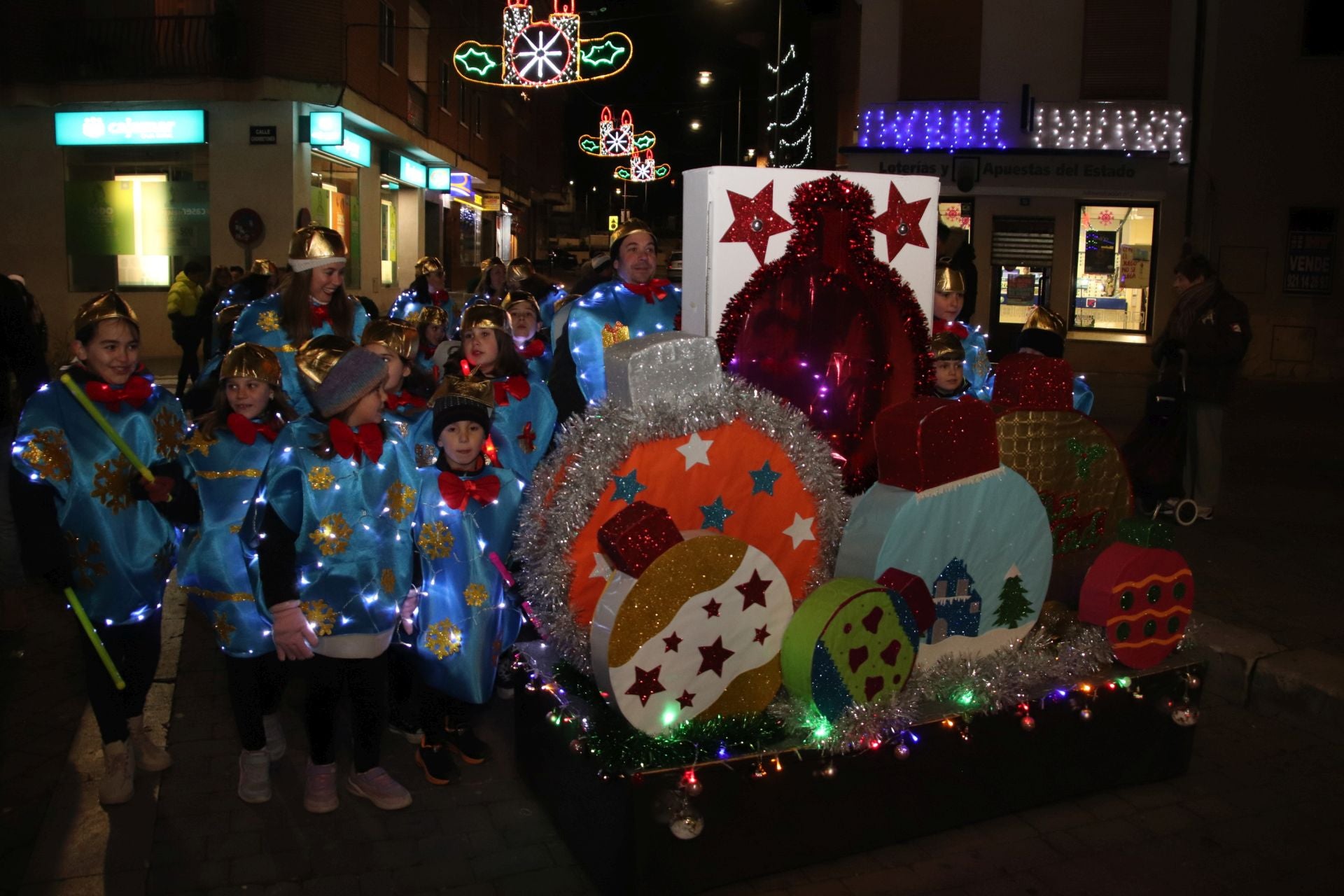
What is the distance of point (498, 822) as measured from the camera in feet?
13.4

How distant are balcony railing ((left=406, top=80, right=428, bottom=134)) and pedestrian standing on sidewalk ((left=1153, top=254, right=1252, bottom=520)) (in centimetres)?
2102

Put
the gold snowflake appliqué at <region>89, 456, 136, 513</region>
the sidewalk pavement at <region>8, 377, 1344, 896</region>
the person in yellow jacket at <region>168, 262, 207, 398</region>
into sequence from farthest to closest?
the person in yellow jacket at <region>168, 262, 207, 398</region>, the gold snowflake appliqué at <region>89, 456, 136, 513</region>, the sidewalk pavement at <region>8, 377, 1344, 896</region>

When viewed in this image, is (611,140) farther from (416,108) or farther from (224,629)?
(224,629)

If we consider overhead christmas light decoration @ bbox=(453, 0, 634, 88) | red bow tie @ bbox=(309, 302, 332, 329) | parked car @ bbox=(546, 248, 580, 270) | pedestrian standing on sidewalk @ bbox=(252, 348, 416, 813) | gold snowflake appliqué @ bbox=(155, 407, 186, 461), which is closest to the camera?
pedestrian standing on sidewalk @ bbox=(252, 348, 416, 813)

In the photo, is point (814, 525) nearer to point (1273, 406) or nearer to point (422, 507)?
point (422, 507)

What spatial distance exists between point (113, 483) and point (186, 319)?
1087 cm

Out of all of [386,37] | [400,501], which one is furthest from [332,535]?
[386,37]

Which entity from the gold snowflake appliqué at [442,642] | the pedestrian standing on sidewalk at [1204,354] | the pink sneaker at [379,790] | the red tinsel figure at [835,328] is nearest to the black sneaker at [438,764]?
the pink sneaker at [379,790]

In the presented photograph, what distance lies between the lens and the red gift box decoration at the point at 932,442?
12.3ft

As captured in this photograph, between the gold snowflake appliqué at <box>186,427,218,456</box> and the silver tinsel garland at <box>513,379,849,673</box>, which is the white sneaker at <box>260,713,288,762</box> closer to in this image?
the gold snowflake appliqué at <box>186,427,218,456</box>

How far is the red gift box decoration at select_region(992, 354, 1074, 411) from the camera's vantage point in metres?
4.27

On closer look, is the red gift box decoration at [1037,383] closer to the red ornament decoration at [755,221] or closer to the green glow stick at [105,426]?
the red ornament decoration at [755,221]

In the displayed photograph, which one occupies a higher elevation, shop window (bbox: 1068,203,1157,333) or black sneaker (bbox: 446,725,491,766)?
shop window (bbox: 1068,203,1157,333)

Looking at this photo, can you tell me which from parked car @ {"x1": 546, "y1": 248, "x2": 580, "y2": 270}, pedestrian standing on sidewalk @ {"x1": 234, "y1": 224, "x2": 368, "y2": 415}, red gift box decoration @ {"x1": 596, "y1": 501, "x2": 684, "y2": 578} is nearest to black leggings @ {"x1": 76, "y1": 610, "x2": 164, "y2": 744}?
pedestrian standing on sidewalk @ {"x1": 234, "y1": 224, "x2": 368, "y2": 415}
